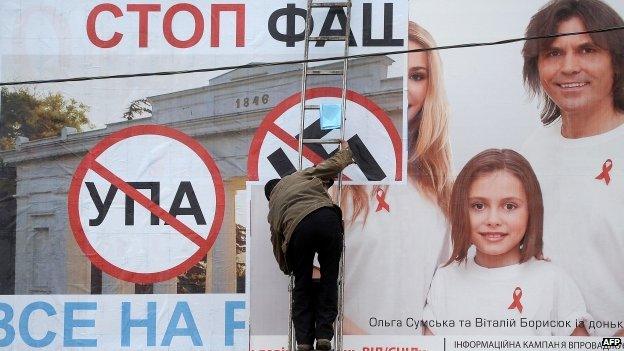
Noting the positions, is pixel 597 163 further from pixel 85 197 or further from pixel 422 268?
pixel 85 197

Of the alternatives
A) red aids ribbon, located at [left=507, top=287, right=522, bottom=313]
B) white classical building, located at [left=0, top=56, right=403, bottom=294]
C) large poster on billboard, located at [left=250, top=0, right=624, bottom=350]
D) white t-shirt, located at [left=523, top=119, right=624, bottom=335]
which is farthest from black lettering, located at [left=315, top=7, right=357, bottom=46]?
red aids ribbon, located at [left=507, top=287, right=522, bottom=313]

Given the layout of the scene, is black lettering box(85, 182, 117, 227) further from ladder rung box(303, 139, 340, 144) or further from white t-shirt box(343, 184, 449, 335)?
white t-shirt box(343, 184, 449, 335)

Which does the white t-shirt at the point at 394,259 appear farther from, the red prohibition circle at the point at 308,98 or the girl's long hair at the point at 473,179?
the red prohibition circle at the point at 308,98

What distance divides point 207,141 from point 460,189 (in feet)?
6.25

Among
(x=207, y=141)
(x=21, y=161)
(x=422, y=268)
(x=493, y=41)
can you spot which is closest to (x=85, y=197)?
(x=21, y=161)

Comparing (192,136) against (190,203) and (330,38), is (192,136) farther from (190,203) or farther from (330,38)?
(330,38)

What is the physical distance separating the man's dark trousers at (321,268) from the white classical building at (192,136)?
84 centimetres

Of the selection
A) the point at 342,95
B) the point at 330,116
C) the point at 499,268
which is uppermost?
the point at 342,95

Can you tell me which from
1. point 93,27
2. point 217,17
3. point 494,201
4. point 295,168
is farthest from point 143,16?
point 494,201

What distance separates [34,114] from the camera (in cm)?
714

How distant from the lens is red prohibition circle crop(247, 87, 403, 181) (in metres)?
7.03

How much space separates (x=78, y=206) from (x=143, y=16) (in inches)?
58.9

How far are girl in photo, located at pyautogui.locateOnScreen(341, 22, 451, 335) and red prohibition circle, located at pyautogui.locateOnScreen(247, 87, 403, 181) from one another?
0.33 ft

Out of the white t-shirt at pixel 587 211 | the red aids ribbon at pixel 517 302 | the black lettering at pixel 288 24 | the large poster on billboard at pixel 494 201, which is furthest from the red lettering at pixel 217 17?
the red aids ribbon at pixel 517 302
